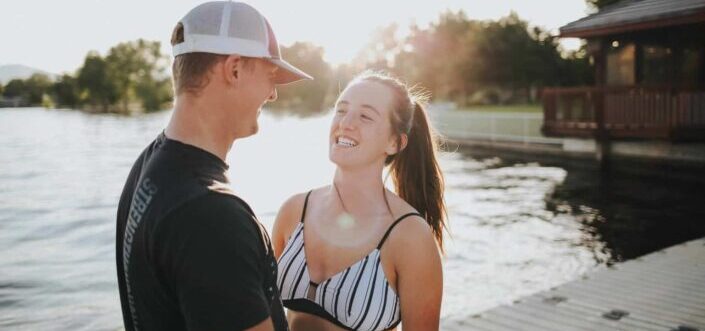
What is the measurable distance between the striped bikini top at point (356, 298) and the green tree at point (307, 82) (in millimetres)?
129119

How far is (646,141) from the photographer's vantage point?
63.1ft

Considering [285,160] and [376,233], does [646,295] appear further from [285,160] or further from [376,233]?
[285,160]

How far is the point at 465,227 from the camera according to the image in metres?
11.6

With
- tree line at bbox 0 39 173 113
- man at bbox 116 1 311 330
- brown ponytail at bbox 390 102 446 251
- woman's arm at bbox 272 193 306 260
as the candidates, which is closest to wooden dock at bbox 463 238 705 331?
brown ponytail at bbox 390 102 446 251

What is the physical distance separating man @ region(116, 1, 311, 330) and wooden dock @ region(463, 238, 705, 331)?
12.6 ft

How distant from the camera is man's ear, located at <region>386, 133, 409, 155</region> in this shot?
305cm

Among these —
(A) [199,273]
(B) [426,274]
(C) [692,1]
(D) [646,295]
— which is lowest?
Answer: (D) [646,295]

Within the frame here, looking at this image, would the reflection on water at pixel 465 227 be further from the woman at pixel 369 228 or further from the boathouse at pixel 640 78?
the woman at pixel 369 228

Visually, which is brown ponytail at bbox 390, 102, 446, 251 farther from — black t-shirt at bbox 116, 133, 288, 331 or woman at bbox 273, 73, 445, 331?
black t-shirt at bbox 116, 133, 288, 331

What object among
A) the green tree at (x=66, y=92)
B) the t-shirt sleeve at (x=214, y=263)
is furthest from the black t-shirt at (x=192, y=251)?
the green tree at (x=66, y=92)

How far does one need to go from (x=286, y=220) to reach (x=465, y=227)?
8884 mm

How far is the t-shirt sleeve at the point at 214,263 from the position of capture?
144cm

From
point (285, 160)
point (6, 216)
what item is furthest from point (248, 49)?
point (285, 160)

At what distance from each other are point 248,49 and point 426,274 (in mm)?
1269
